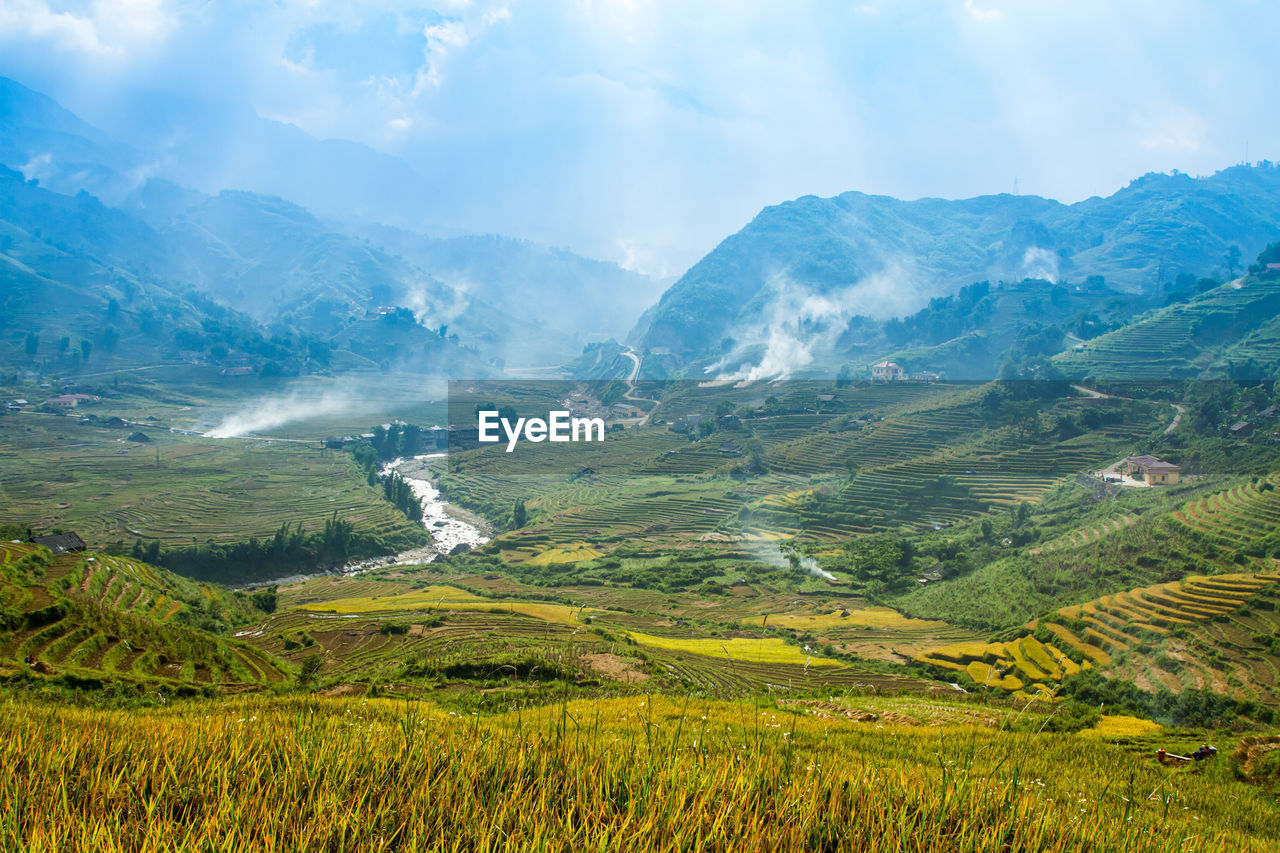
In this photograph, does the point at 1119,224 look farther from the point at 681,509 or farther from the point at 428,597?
the point at 428,597

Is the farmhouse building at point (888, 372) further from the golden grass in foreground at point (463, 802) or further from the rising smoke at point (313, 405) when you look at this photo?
the golden grass in foreground at point (463, 802)

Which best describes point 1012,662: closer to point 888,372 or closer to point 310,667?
point 310,667

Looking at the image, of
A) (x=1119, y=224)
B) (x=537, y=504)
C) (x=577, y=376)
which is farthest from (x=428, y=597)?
(x=1119, y=224)

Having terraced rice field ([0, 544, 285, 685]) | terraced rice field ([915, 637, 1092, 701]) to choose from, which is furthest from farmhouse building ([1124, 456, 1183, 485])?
terraced rice field ([0, 544, 285, 685])

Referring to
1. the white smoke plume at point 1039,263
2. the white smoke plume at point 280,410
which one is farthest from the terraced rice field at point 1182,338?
the white smoke plume at point 280,410

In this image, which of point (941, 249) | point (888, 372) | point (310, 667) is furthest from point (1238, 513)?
point (941, 249)

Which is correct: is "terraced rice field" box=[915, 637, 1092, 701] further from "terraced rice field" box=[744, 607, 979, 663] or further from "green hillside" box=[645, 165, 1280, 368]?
"green hillside" box=[645, 165, 1280, 368]
